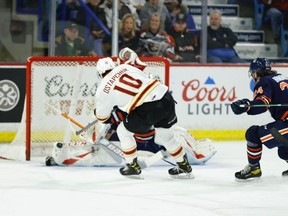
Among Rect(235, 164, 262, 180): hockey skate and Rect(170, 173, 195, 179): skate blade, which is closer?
Rect(235, 164, 262, 180): hockey skate

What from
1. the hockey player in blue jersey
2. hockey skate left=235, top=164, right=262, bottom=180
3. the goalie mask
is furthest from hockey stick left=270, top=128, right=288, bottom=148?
the goalie mask

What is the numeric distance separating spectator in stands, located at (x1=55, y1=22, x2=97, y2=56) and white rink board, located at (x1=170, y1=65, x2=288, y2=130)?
0.86 metres

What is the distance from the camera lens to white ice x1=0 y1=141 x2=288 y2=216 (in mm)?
4441

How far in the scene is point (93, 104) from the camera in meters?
6.75

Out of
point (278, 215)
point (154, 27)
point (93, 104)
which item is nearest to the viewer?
Answer: point (278, 215)

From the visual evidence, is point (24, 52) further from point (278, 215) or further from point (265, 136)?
point (278, 215)

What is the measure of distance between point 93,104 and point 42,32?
1.57 m

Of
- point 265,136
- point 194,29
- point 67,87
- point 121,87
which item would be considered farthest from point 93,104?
point 194,29

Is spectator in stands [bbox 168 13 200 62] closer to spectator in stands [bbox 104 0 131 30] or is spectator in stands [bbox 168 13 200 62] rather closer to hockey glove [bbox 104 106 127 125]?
spectator in stands [bbox 104 0 131 30]

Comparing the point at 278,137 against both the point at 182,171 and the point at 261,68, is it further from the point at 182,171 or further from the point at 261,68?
the point at 182,171

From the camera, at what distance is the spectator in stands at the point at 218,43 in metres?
8.57

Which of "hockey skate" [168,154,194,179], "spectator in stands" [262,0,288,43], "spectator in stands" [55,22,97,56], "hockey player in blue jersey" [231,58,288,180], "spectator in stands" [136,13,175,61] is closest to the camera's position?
"hockey player in blue jersey" [231,58,288,180]

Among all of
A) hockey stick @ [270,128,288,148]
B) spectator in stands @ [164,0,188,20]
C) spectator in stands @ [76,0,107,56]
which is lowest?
hockey stick @ [270,128,288,148]

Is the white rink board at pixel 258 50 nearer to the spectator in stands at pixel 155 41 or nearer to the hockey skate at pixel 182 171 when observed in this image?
the spectator in stands at pixel 155 41
